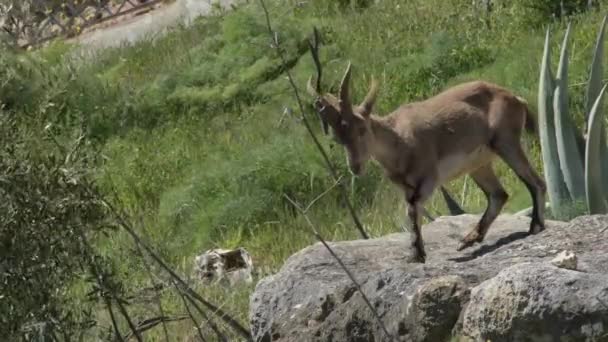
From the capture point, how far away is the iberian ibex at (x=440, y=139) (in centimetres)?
779

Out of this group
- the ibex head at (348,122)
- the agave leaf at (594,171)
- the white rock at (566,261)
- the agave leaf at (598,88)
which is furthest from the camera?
the agave leaf at (598,88)

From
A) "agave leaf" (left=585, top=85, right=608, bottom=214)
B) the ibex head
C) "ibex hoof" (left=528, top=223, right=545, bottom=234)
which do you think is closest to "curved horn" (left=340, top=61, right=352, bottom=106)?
the ibex head

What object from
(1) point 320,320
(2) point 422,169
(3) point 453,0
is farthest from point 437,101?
(3) point 453,0

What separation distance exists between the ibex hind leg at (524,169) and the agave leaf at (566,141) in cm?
85

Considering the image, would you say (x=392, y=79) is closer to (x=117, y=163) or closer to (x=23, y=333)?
(x=117, y=163)

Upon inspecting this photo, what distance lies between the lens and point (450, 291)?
645cm

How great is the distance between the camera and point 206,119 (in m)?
17.1

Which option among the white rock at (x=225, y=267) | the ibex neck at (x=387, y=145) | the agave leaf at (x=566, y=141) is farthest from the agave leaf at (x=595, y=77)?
the white rock at (x=225, y=267)

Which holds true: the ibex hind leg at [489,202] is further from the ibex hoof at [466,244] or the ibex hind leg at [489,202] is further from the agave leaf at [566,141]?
the agave leaf at [566,141]

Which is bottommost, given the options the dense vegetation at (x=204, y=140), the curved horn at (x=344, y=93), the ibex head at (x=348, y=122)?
the dense vegetation at (x=204, y=140)

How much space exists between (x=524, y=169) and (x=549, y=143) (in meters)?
0.95

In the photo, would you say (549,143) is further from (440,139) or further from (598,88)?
(440,139)

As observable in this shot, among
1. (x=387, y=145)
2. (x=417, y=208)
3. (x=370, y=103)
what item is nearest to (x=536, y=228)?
(x=417, y=208)

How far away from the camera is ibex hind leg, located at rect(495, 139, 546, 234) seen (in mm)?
7969
